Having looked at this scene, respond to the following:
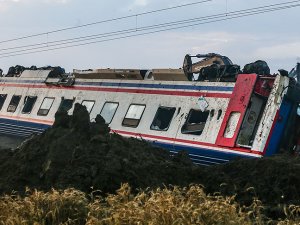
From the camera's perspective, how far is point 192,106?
1409 centimetres

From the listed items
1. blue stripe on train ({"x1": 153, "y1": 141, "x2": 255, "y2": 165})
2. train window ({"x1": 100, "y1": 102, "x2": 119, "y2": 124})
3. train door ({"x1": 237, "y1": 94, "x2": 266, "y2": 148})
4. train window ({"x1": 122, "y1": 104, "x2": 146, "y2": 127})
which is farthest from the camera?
train window ({"x1": 100, "y1": 102, "x2": 119, "y2": 124})

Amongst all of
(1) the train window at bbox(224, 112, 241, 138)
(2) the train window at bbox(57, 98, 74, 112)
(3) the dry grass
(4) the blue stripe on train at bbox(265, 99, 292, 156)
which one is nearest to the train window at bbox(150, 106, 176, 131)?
(1) the train window at bbox(224, 112, 241, 138)

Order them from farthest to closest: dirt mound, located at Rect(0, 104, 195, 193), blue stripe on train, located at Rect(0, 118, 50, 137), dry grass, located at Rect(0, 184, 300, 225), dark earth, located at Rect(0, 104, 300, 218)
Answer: blue stripe on train, located at Rect(0, 118, 50, 137) → dirt mound, located at Rect(0, 104, 195, 193) → dark earth, located at Rect(0, 104, 300, 218) → dry grass, located at Rect(0, 184, 300, 225)

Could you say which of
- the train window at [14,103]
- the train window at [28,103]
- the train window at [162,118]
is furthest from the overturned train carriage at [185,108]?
the train window at [14,103]

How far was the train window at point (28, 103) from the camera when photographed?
20273 mm

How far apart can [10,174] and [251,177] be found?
4875 mm

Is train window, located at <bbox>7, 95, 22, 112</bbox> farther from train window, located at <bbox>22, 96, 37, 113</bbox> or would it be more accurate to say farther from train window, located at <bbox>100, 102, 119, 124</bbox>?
train window, located at <bbox>100, 102, 119, 124</bbox>

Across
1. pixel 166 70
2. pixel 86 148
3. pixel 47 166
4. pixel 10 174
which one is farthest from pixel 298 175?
pixel 166 70

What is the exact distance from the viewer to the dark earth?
8617 millimetres

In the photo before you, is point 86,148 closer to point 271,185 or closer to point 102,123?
point 102,123

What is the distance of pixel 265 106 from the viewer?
12742 mm

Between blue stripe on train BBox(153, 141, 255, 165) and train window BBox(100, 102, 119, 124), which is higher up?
train window BBox(100, 102, 119, 124)

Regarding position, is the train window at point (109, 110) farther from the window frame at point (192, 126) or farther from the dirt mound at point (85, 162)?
the dirt mound at point (85, 162)

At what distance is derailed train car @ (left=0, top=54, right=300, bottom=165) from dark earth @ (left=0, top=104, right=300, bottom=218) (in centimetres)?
255
